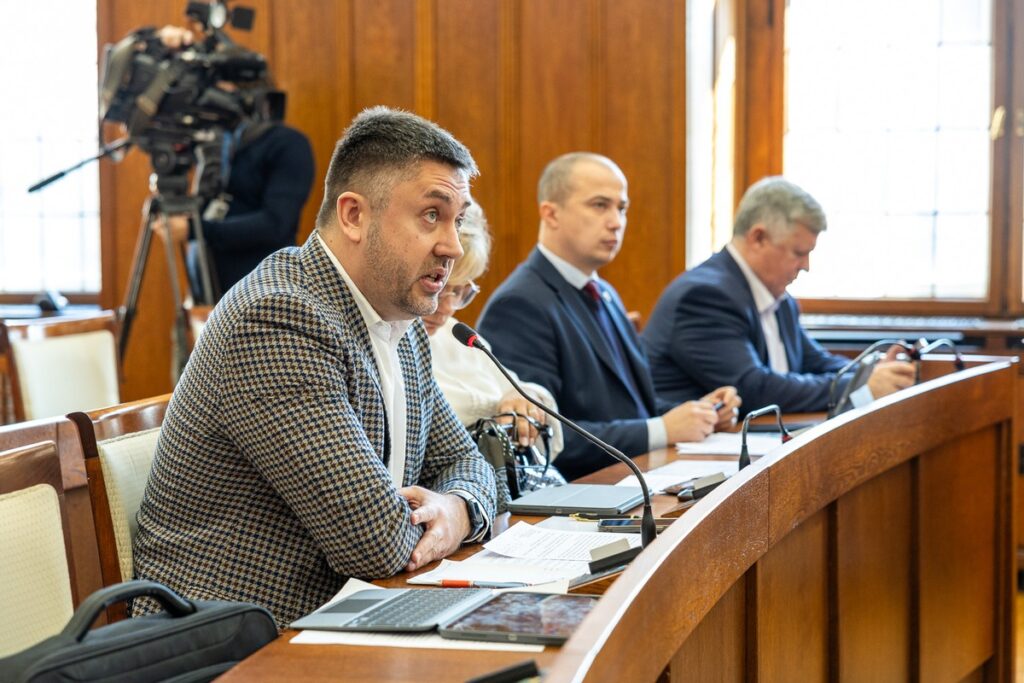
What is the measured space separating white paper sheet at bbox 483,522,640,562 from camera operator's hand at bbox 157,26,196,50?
2.58m

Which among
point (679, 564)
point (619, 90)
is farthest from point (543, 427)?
point (619, 90)

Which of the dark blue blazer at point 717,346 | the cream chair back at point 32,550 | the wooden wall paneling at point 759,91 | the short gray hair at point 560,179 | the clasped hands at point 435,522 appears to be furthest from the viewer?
the wooden wall paneling at point 759,91

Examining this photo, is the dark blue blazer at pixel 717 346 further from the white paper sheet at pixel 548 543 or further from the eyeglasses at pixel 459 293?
the white paper sheet at pixel 548 543

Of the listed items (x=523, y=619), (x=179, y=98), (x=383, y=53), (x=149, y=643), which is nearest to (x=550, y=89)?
(x=383, y=53)

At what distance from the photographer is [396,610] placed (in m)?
1.37

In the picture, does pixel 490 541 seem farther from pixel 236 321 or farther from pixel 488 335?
pixel 488 335

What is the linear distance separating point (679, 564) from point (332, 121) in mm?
3796

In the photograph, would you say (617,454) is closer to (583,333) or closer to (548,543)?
(548,543)

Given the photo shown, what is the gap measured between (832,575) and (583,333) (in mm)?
1112

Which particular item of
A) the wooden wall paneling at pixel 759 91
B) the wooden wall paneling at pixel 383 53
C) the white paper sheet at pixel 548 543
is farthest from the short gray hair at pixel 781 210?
the white paper sheet at pixel 548 543

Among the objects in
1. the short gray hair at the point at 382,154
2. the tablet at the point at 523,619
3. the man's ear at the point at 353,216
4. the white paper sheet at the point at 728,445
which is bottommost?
the white paper sheet at the point at 728,445

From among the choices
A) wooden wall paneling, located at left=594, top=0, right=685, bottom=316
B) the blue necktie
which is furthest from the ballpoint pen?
wooden wall paneling, located at left=594, top=0, right=685, bottom=316

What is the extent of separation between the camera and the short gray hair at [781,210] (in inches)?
147

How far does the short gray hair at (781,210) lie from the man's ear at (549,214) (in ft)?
2.58
